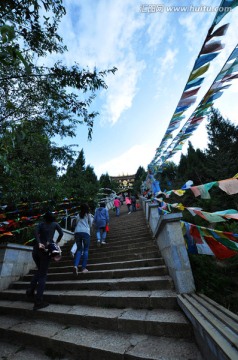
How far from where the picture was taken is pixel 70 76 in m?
3.97

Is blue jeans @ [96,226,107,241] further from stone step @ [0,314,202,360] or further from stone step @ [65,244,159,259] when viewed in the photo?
stone step @ [0,314,202,360]

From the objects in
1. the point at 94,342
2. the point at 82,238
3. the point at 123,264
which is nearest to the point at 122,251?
the point at 123,264

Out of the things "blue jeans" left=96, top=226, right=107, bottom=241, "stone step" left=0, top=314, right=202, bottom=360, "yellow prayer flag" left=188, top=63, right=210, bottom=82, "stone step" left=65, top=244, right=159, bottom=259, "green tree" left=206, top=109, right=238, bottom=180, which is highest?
"green tree" left=206, top=109, right=238, bottom=180

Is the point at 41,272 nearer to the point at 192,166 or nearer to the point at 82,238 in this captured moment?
the point at 82,238

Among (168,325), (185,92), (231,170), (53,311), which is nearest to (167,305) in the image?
(168,325)

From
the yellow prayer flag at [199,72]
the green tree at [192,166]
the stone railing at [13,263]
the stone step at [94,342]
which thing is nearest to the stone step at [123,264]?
the stone railing at [13,263]

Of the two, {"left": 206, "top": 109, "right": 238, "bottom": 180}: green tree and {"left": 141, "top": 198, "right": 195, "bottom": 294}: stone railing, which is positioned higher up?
{"left": 206, "top": 109, "right": 238, "bottom": 180}: green tree

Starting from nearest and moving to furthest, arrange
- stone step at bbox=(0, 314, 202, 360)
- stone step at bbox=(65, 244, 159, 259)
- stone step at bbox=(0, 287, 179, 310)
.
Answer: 1. stone step at bbox=(0, 314, 202, 360)
2. stone step at bbox=(0, 287, 179, 310)
3. stone step at bbox=(65, 244, 159, 259)

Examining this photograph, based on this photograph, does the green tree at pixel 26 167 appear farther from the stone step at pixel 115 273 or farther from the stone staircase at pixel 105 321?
the stone step at pixel 115 273

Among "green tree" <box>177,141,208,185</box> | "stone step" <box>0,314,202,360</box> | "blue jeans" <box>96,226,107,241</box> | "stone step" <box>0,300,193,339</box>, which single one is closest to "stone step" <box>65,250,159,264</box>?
"blue jeans" <box>96,226,107,241</box>

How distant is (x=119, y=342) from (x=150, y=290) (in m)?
1.18

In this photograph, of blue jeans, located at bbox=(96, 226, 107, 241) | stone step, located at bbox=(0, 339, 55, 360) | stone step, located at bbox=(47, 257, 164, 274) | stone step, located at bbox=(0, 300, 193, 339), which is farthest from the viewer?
blue jeans, located at bbox=(96, 226, 107, 241)

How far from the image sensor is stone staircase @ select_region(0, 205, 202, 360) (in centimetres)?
227

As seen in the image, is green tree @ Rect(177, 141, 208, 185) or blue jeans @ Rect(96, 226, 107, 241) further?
green tree @ Rect(177, 141, 208, 185)
